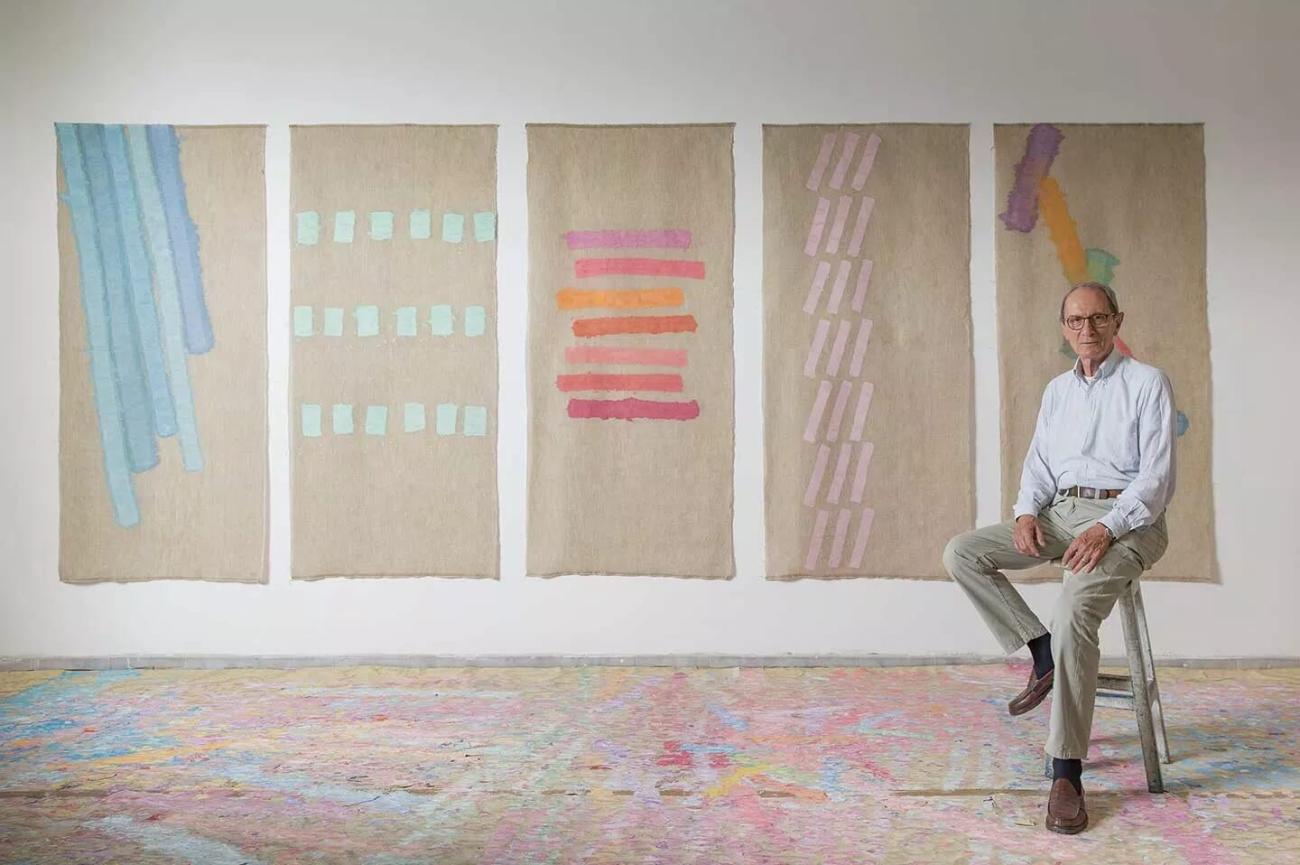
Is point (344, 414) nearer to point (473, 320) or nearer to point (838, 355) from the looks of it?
point (473, 320)

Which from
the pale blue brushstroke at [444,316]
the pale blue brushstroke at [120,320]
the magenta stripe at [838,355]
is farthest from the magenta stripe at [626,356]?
the pale blue brushstroke at [120,320]

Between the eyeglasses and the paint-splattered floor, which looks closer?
the paint-splattered floor

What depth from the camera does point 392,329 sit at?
4.38 m

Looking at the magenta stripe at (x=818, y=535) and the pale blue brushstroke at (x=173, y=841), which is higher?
the magenta stripe at (x=818, y=535)

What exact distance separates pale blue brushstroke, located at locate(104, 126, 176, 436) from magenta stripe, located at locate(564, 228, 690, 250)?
1.62 metres

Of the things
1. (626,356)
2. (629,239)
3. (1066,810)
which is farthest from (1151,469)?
(629,239)

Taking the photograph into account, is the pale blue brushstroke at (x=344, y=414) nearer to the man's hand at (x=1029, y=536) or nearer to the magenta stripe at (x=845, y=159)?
the magenta stripe at (x=845, y=159)

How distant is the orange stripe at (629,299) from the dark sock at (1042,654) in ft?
6.21

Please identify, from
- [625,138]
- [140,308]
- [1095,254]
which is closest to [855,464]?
[1095,254]

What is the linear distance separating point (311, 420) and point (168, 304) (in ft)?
2.31

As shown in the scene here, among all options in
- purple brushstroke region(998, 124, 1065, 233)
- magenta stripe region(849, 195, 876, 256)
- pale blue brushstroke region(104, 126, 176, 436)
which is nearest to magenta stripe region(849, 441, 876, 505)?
magenta stripe region(849, 195, 876, 256)

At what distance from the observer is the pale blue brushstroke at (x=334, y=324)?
14.4 ft

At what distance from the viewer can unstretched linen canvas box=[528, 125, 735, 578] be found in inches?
171

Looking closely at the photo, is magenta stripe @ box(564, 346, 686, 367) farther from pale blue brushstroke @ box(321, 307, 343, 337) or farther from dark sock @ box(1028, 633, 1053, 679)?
dark sock @ box(1028, 633, 1053, 679)
